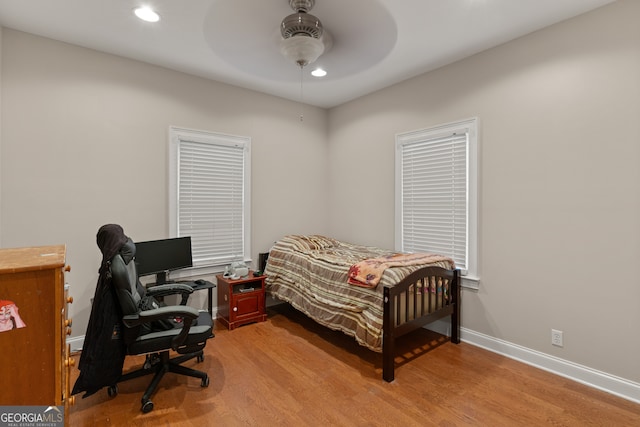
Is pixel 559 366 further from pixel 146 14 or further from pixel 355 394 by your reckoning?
pixel 146 14

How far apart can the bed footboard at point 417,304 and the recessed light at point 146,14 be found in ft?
9.09

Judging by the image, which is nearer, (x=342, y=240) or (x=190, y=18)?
(x=190, y=18)

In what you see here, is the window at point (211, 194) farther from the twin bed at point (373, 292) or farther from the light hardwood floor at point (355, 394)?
the light hardwood floor at point (355, 394)

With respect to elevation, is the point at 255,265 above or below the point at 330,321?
above

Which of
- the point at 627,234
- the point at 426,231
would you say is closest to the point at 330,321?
the point at 426,231

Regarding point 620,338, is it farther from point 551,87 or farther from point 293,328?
point 293,328

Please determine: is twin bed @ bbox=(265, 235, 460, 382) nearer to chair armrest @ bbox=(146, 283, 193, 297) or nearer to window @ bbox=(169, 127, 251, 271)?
window @ bbox=(169, 127, 251, 271)

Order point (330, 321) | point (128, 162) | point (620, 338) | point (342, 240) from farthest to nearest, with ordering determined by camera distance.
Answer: point (342, 240)
point (128, 162)
point (330, 321)
point (620, 338)

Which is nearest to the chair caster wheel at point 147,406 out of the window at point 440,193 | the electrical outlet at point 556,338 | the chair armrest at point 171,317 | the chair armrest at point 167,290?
the chair armrest at point 171,317

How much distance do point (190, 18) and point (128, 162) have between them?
1.51 m

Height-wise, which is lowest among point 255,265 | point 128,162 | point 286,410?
point 286,410

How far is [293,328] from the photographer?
3.46 m

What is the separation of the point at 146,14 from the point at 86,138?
4.20 ft

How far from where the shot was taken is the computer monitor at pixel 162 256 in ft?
9.66
